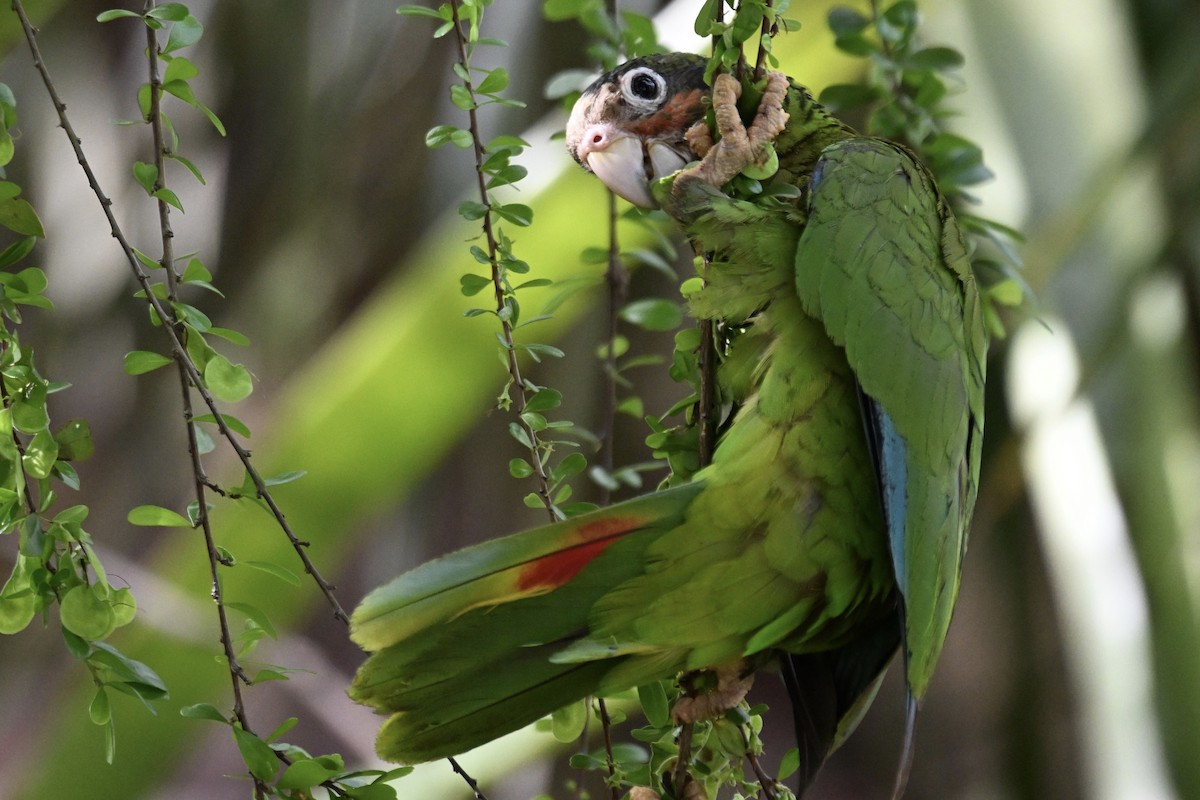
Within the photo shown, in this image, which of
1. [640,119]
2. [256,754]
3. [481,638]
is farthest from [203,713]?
[640,119]

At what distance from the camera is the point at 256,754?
53 cm

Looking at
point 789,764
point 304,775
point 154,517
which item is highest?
point 154,517

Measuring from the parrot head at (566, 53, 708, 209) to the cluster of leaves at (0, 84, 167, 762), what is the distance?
471 mm

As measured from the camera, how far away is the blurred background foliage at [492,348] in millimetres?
1099

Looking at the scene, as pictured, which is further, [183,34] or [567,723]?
[567,723]

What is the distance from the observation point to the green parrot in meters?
0.61

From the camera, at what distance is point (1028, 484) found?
51.4 inches

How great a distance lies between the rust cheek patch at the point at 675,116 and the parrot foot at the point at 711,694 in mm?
454

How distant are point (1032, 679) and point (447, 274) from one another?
3.38 ft

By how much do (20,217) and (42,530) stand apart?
0.16 metres

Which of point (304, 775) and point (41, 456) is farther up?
point (41, 456)

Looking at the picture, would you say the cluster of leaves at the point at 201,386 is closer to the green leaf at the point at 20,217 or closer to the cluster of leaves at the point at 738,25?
the green leaf at the point at 20,217

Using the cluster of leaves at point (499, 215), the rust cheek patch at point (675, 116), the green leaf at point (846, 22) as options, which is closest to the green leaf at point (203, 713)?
the cluster of leaves at point (499, 215)

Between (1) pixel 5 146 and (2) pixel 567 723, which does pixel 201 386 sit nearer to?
(1) pixel 5 146
